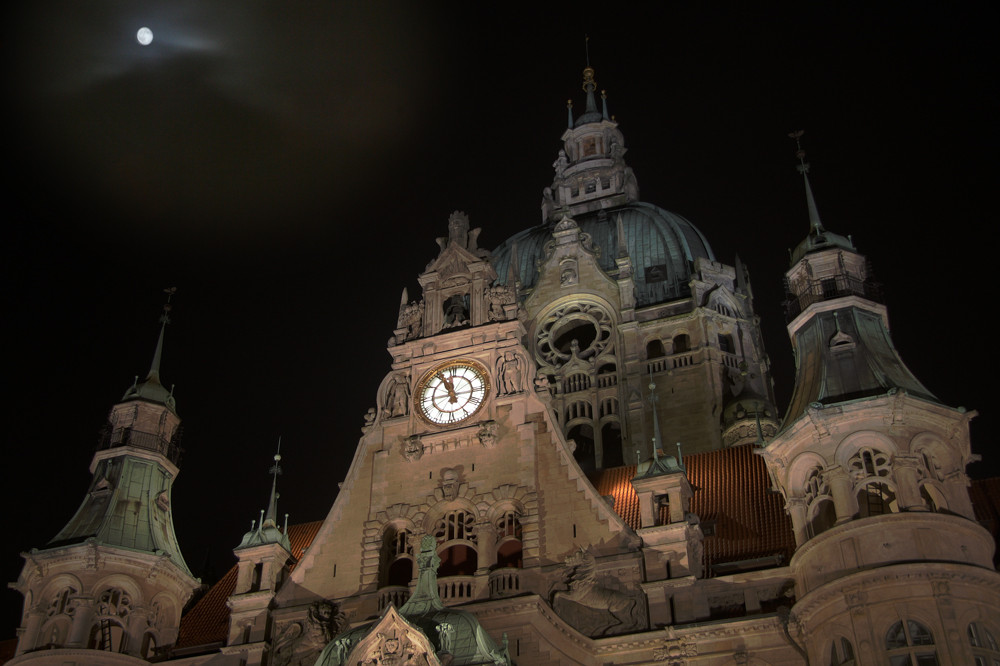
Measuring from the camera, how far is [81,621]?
3162 centimetres

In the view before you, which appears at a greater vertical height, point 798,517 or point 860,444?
point 860,444

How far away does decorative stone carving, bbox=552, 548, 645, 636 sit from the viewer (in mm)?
28500

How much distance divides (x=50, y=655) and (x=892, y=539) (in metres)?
20.4

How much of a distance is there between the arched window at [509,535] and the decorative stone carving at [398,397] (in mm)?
4483

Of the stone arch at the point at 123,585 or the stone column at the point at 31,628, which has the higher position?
the stone arch at the point at 123,585

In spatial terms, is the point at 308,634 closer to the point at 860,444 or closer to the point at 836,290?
the point at 860,444

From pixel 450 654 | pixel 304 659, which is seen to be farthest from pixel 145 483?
pixel 450 654

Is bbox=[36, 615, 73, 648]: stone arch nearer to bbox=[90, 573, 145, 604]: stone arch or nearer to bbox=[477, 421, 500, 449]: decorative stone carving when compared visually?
bbox=[90, 573, 145, 604]: stone arch

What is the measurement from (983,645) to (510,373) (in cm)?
1369

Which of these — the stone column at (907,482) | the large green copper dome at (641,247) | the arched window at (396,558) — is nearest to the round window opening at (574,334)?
the large green copper dome at (641,247)

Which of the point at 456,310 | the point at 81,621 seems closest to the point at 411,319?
the point at 456,310

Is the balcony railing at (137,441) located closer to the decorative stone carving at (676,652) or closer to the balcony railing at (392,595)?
the balcony railing at (392,595)

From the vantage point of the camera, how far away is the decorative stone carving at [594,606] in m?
28.5

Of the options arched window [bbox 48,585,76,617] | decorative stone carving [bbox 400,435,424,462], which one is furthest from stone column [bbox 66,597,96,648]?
decorative stone carving [bbox 400,435,424,462]
